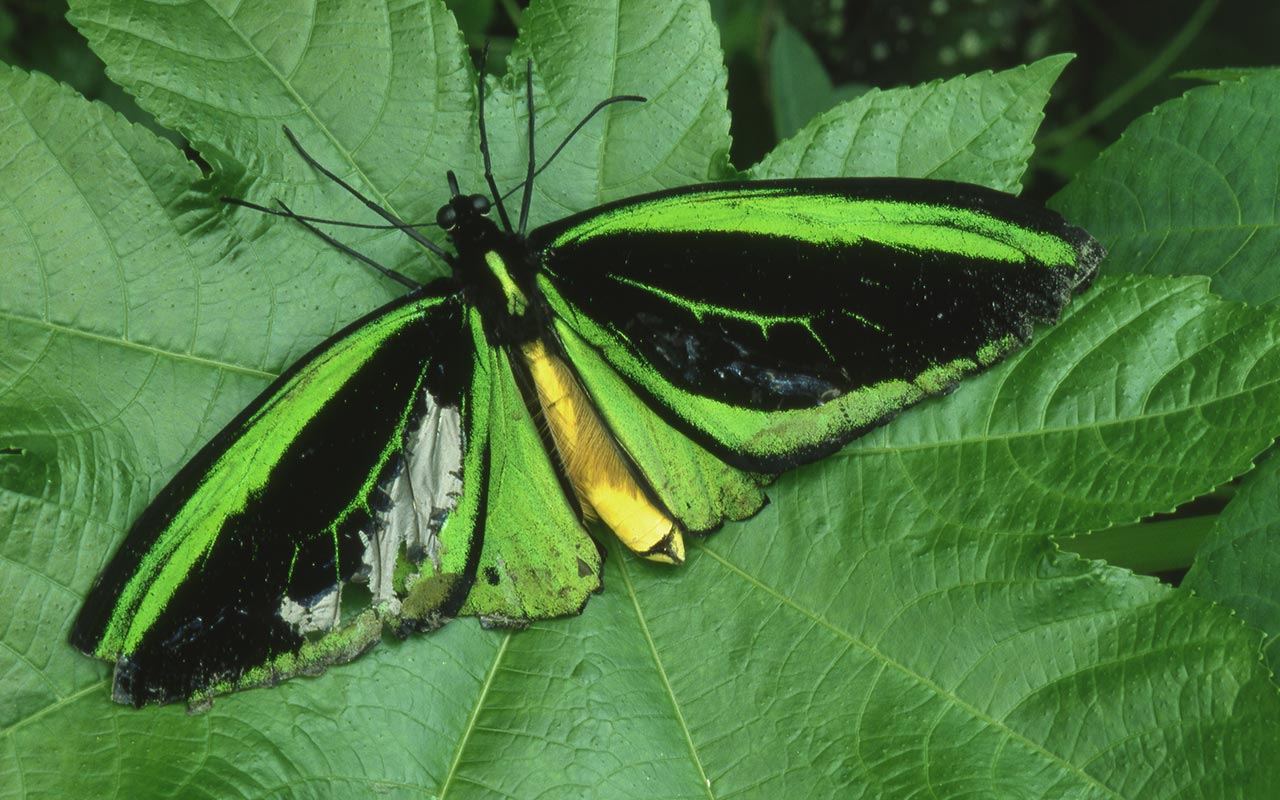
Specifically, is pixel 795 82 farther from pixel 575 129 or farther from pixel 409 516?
pixel 409 516

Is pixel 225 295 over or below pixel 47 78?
below

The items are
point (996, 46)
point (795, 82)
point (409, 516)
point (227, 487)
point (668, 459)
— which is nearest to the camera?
point (227, 487)

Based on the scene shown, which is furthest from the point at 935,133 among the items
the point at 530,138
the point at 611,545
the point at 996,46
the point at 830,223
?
the point at 996,46

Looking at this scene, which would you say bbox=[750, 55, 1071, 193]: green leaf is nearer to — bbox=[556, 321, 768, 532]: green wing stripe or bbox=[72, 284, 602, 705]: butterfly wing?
bbox=[556, 321, 768, 532]: green wing stripe

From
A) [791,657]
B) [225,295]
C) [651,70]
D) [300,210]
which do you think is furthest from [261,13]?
[791,657]

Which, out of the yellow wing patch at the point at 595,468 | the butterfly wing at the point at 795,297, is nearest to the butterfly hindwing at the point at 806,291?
the butterfly wing at the point at 795,297

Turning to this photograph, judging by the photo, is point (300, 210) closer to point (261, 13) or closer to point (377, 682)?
point (261, 13)

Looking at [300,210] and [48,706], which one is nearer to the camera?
[48,706]
